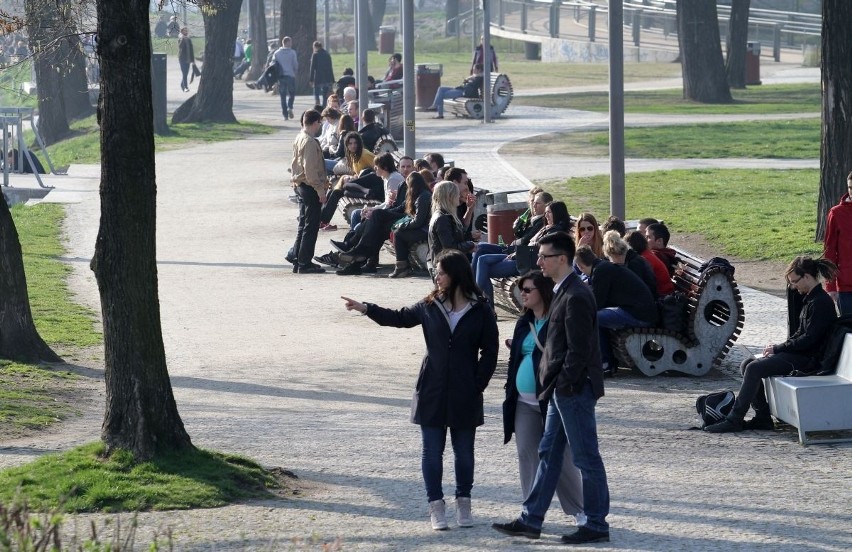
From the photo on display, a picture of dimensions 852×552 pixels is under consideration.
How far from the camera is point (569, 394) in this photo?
6949 mm

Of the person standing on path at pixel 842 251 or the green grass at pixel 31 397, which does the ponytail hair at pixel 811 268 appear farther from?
the green grass at pixel 31 397

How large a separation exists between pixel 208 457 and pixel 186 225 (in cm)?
1281

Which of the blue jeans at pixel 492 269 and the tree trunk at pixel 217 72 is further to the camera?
the tree trunk at pixel 217 72

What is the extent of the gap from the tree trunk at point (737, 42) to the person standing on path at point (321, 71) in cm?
1124

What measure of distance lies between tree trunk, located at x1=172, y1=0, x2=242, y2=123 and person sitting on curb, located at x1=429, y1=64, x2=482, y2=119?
5.21 metres

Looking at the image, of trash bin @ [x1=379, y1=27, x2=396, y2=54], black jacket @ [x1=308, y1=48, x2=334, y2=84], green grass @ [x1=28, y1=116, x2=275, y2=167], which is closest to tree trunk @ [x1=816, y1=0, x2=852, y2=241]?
green grass @ [x1=28, y1=116, x2=275, y2=167]

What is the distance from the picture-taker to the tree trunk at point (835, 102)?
53.1ft

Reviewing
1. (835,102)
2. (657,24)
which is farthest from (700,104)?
(657,24)

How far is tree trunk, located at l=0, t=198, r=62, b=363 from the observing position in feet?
38.7

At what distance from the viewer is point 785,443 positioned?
8.98m

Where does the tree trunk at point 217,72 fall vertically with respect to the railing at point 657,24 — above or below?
below

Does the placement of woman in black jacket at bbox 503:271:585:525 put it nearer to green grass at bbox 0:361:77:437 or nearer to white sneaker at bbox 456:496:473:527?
white sneaker at bbox 456:496:473:527

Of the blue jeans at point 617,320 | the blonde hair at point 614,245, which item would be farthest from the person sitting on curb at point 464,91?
the blue jeans at point 617,320

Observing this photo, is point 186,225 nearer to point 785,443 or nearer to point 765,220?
point 765,220
